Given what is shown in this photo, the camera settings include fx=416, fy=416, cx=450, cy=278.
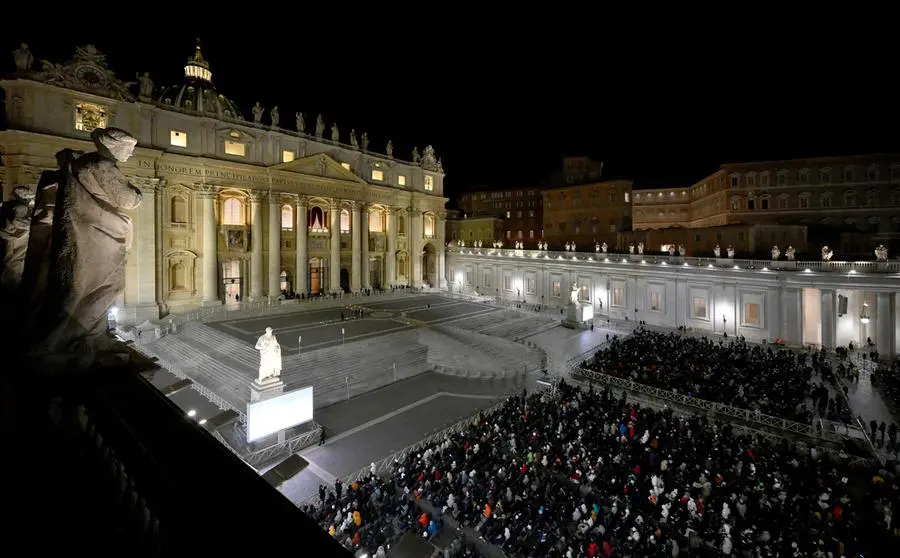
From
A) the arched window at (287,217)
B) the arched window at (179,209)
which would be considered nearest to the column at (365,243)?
the arched window at (287,217)

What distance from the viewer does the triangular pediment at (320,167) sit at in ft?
126

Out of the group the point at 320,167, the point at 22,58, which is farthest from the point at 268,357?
the point at 320,167

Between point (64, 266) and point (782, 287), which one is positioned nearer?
point (64, 266)

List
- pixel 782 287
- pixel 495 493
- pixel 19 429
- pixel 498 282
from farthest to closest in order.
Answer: pixel 498 282, pixel 782 287, pixel 495 493, pixel 19 429

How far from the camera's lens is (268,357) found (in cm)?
1546

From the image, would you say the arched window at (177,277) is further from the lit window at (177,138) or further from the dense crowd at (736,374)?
the dense crowd at (736,374)

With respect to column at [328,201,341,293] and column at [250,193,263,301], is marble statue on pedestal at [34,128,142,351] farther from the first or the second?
column at [328,201,341,293]

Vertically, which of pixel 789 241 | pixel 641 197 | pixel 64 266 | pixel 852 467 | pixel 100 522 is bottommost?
pixel 852 467

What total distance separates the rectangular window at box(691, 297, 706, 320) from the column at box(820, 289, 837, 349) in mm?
6889

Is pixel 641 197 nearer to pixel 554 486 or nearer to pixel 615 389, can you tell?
pixel 615 389

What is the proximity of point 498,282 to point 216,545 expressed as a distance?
154 feet

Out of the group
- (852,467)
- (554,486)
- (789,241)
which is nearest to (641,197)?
(789,241)

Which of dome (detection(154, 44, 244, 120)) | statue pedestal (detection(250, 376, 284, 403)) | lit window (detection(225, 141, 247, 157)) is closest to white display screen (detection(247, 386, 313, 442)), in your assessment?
statue pedestal (detection(250, 376, 284, 403))

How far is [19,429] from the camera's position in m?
3.27
